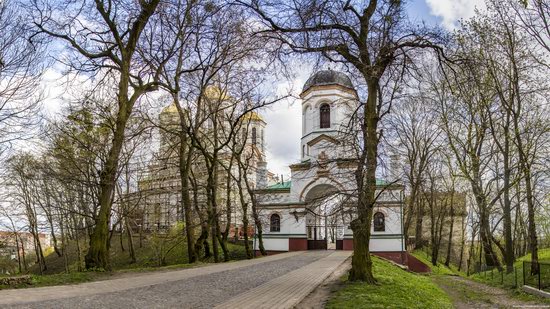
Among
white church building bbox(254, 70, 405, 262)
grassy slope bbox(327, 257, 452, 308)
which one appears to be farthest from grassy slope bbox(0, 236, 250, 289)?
grassy slope bbox(327, 257, 452, 308)

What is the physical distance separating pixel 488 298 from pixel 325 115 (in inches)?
798

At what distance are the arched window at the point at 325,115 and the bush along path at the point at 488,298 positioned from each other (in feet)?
54.0

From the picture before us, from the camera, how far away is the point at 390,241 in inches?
1221

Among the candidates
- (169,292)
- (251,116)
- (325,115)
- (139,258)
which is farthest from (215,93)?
(139,258)

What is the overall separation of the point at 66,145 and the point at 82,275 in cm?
946

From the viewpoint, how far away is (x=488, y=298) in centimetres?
1581

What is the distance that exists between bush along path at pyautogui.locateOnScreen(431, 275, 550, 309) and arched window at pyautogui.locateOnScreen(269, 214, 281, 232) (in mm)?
14980

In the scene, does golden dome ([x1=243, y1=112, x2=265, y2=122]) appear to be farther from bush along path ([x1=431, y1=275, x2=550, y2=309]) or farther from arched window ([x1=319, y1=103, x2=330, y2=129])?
bush along path ([x1=431, y1=275, x2=550, y2=309])

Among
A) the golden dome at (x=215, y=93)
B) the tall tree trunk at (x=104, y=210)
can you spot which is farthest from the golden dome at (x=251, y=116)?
the tall tree trunk at (x=104, y=210)

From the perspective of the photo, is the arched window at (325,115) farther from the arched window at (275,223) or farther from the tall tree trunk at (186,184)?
the tall tree trunk at (186,184)

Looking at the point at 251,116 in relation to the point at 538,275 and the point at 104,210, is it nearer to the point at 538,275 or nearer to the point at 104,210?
the point at 104,210

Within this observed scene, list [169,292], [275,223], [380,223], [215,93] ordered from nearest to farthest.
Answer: [169,292], [215,93], [380,223], [275,223]

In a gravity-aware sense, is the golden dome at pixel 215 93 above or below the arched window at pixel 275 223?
above

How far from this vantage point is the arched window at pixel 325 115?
112 feet
